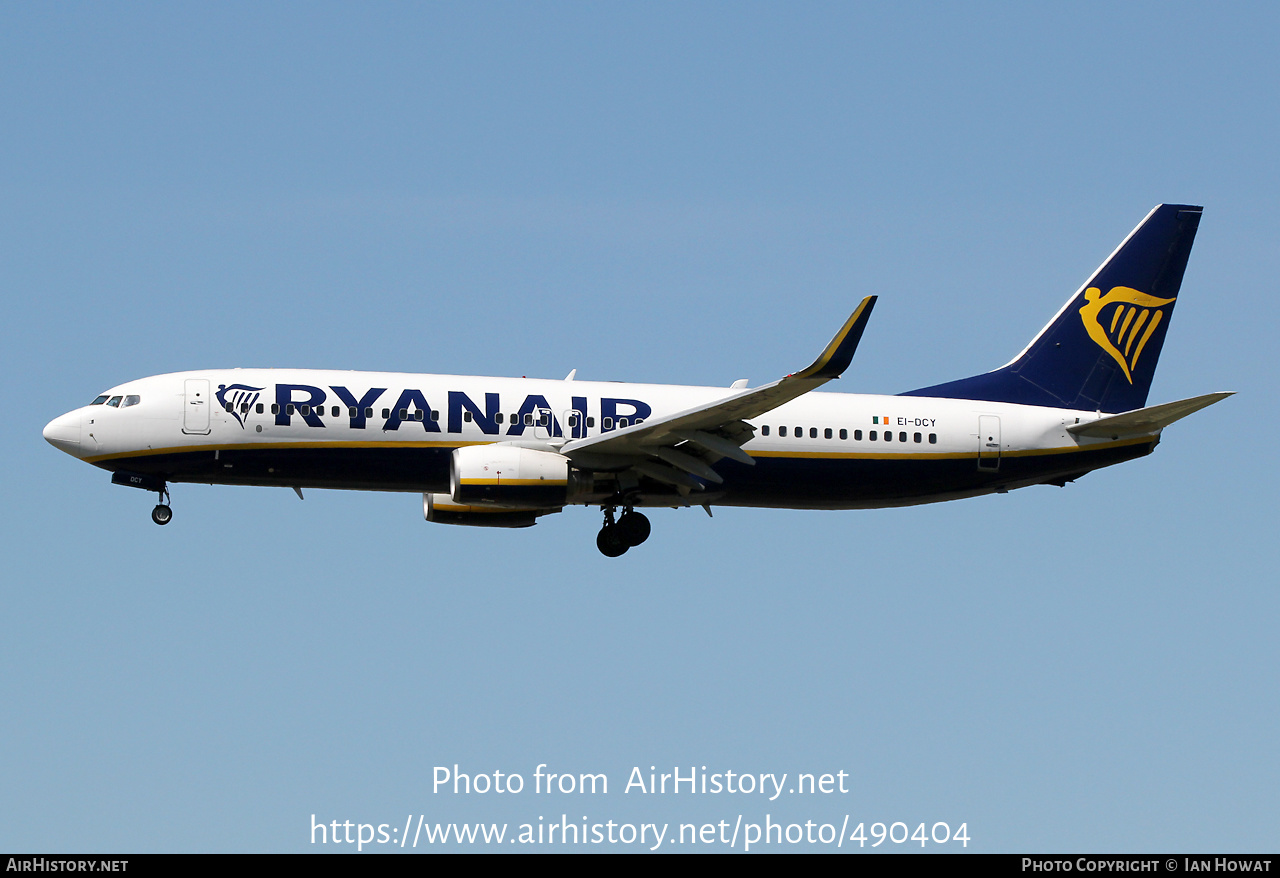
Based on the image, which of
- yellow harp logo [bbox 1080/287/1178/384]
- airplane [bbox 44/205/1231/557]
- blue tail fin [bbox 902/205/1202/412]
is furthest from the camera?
yellow harp logo [bbox 1080/287/1178/384]

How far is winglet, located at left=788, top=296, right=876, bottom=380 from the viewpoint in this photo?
35531 millimetres

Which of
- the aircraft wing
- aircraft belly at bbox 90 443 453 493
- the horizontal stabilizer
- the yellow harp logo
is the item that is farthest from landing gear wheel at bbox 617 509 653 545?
the yellow harp logo

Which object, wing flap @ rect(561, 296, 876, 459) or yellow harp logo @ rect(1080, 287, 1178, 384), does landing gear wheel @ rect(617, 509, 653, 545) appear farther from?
yellow harp logo @ rect(1080, 287, 1178, 384)

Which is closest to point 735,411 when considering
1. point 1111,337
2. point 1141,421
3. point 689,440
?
point 689,440

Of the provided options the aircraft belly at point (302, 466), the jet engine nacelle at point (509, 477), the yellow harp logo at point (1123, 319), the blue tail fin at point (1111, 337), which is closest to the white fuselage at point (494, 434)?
the aircraft belly at point (302, 466)

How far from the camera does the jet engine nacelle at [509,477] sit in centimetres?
4012

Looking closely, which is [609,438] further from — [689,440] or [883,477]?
[883,477]

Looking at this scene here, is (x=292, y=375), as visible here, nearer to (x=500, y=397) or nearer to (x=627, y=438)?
(x=500, y=397)

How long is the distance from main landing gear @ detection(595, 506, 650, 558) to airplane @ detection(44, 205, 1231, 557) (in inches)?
2.1

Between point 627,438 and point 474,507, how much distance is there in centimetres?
658

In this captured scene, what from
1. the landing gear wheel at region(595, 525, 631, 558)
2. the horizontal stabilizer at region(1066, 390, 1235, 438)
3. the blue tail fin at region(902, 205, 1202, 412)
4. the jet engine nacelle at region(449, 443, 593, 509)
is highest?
the blue tail fin at region(902, 205, 1202, 412)

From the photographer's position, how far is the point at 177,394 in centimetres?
4116

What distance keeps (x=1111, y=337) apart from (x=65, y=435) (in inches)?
1142
